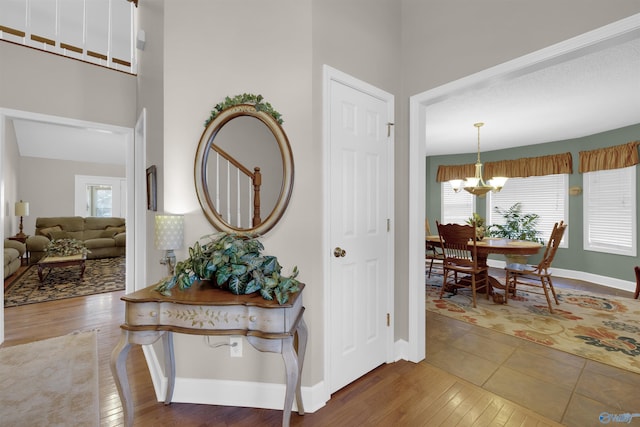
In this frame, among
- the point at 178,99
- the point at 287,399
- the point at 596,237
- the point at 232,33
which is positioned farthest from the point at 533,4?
the point at 596,237

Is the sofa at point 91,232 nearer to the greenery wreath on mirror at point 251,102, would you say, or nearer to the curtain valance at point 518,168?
the greenery wreath on mirror at point 251,102

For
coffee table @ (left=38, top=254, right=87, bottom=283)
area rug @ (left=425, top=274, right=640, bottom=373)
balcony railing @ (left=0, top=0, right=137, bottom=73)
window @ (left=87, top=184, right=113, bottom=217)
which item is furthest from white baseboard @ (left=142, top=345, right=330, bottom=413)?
window @ (left=87, top=184, right=113, bottom=217)

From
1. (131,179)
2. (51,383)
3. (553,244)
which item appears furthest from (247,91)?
(553,244)

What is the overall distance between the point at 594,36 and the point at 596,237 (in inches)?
202

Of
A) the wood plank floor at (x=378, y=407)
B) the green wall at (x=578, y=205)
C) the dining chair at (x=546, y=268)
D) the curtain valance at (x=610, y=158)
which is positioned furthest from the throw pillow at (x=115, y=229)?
the curtain valance at (x=610, y=158)

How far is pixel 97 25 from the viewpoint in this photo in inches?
176

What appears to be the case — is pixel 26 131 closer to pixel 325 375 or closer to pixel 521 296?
pixel 325 375

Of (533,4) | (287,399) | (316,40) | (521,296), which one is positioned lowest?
(521,296)

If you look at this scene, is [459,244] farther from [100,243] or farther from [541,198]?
[100,243]

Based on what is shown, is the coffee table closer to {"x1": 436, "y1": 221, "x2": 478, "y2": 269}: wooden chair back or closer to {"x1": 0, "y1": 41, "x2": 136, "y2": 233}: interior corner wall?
{"x1": 0, "y1": 41, "x2": 136, "y2": 233}: interior corner wall

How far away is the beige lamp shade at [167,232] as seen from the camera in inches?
65.0

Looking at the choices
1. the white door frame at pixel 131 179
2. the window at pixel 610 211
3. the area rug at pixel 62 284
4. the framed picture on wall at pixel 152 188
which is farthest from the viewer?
the window at pixel 610 211

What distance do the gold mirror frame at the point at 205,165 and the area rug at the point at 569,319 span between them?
8.74 ft

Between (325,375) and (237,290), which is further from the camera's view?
(325,375)
